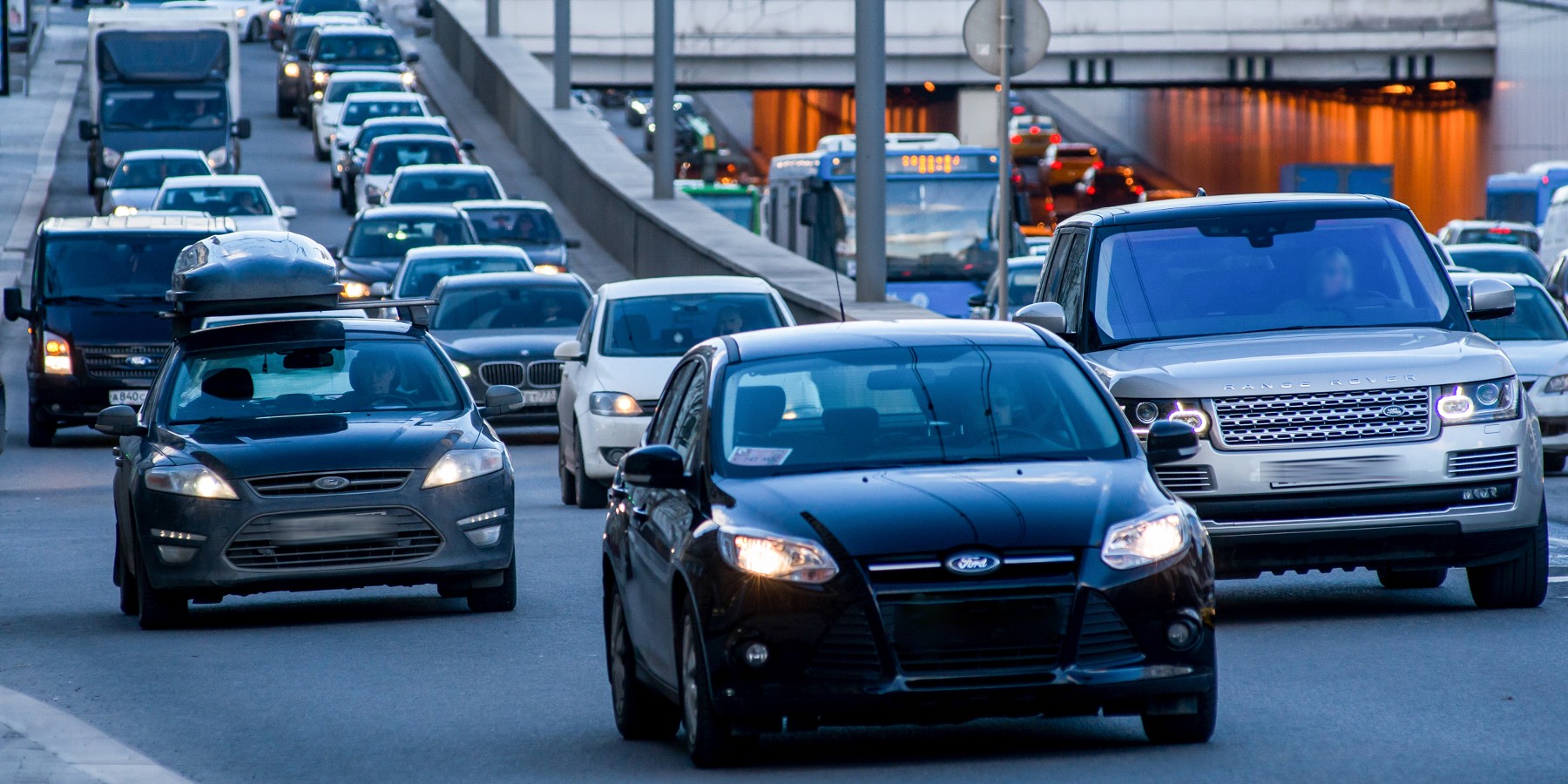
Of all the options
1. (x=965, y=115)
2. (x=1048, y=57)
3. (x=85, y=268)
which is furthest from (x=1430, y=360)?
(x=965, y=115)

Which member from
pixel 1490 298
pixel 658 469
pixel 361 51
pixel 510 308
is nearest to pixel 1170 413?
pixel 1490 298

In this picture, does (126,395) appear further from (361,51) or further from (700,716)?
(361,51)

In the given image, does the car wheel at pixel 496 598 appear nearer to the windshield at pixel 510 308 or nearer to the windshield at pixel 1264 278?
the windshield at pixel 1264 278

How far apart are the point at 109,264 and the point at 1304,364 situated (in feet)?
54.6

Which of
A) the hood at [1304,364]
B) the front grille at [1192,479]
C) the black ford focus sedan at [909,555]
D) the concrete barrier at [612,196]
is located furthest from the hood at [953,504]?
the concrete barrier at [612,196]

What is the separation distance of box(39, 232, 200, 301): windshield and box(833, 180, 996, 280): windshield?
1232 cm

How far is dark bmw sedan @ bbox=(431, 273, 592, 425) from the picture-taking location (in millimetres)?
24969

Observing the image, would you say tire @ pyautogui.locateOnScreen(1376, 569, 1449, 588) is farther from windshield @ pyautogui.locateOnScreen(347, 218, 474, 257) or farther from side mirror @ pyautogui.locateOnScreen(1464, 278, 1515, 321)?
windshield @ pyautogui.locateOnScreen(347, 218, 474, 257)

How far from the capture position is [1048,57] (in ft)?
229

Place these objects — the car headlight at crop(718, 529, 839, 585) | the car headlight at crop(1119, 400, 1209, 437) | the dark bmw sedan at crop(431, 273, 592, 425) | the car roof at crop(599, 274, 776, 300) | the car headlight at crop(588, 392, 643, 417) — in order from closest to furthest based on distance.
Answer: the car headlight at crop(718, 529, 839, 585)
the car headlight at crop(1119, 400, 1209, 437)
the car headlight at crop(588, 392, 643, 417)
the car roof at crop(599, 274, 776, 300)
the dark bmw sedan at crop(431, 273, 592, 425)

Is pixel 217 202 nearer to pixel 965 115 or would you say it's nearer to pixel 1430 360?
pixel 1430 360

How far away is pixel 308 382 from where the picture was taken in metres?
13.9

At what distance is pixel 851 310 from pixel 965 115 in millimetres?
70083

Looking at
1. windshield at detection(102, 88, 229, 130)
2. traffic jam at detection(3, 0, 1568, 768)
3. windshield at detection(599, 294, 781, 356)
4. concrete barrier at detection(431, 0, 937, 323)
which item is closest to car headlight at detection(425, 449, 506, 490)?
traffic jam at detection(3, 0, 1568, 768)
